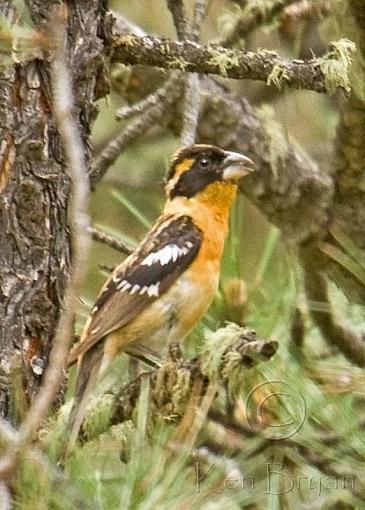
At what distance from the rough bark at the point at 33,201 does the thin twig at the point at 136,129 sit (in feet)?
1.15

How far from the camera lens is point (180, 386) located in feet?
7.52

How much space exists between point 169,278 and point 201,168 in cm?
41

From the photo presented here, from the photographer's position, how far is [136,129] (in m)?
3.11

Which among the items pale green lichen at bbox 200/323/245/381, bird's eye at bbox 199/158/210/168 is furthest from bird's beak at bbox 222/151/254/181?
pale green lichen at bbox 200/323/245/381

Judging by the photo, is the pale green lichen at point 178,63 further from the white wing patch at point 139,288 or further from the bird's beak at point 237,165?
the white wing patch at point 139,288

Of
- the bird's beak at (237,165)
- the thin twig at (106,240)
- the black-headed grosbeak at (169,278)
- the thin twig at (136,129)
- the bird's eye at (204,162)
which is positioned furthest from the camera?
the bird's eye at (204,162)

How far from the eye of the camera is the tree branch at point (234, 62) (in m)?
2.65

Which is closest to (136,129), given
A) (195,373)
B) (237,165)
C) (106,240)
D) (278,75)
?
(106,240)

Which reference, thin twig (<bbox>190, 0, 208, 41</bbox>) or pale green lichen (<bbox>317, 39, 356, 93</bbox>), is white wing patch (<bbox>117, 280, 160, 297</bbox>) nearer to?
thin twig (<bbox>190, 0, 208, 41</bbox>)

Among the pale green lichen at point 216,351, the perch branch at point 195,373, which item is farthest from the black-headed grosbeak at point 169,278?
the pale green lichen at point 216,351

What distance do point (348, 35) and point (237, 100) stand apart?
0.57 metres

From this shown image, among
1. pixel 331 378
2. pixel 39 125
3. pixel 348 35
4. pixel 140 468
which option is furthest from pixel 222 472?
pixel 348 35

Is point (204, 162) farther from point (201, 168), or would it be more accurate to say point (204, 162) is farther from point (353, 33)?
point (353, 33)

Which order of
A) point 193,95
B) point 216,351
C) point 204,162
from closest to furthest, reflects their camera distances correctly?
1. point 216,351
2. point 193,95
3. point 204,162
